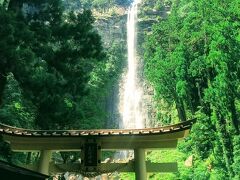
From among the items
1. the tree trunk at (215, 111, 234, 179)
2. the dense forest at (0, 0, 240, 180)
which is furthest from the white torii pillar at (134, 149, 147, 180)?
the tree trunk at (215, 111, 234, 179)

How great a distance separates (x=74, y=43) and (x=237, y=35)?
39.9 ft

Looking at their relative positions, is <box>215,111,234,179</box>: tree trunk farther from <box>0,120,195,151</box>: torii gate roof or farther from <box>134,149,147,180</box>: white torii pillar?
<box>0,120,195,151</box>: torii gate roof

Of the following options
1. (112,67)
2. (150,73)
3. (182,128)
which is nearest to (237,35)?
(150,73)

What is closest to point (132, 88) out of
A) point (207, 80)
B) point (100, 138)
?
point (207, 80)

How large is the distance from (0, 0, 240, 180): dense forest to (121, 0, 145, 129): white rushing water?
134 centimetres

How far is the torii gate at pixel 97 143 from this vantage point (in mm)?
7883

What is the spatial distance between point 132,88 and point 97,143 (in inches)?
1303

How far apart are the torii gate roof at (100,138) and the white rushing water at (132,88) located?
28.0 m

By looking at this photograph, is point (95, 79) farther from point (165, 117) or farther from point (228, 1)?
point (228, 1)

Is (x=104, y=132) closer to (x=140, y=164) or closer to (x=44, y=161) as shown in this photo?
(x=140, y=164)

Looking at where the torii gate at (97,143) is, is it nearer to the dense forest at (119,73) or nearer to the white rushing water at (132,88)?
the dense forest at (119,73)

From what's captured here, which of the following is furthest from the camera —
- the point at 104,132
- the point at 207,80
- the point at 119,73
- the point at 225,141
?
the point at 119,73

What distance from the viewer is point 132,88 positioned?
4100cm

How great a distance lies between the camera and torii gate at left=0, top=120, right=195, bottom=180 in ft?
25.9
